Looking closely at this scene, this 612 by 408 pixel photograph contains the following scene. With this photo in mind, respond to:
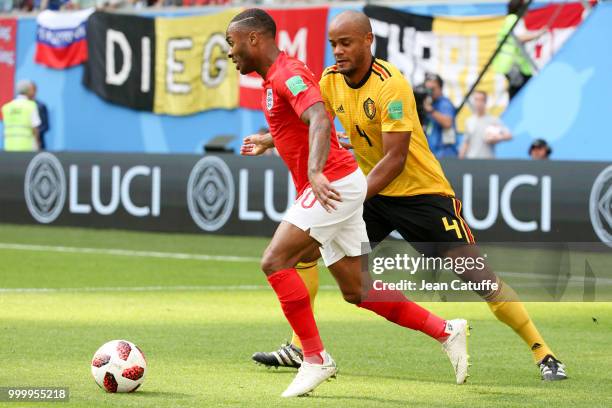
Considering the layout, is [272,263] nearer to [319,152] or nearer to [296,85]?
[319,152]

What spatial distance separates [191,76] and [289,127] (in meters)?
19.0

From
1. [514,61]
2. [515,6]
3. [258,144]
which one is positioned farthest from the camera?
[514,61]

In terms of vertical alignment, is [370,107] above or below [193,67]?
above

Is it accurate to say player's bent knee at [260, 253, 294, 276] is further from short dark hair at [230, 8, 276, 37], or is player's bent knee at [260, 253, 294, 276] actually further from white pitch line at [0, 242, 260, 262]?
white pitch line at [0, 242, 260, 262]

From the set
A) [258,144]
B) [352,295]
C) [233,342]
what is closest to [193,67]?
[233,342]

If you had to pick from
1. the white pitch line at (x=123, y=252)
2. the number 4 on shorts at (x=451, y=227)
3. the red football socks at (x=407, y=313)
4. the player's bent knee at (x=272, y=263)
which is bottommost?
the white pitch line at (x=123, y=252)

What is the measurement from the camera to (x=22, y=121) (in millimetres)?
25344

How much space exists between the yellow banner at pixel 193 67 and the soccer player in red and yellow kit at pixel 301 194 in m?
17.8

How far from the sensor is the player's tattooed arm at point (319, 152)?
7.45 meters

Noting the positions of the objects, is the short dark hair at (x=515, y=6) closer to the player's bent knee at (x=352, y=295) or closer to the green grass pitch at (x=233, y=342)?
the green grass pitch at (x=233, y=342)

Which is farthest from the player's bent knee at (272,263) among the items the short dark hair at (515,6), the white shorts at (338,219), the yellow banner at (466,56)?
the yellow banner at (466,56)

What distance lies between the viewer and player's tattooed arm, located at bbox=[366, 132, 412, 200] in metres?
8.41

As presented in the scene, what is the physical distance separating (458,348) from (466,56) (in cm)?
1455

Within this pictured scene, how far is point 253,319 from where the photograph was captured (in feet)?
38.4
